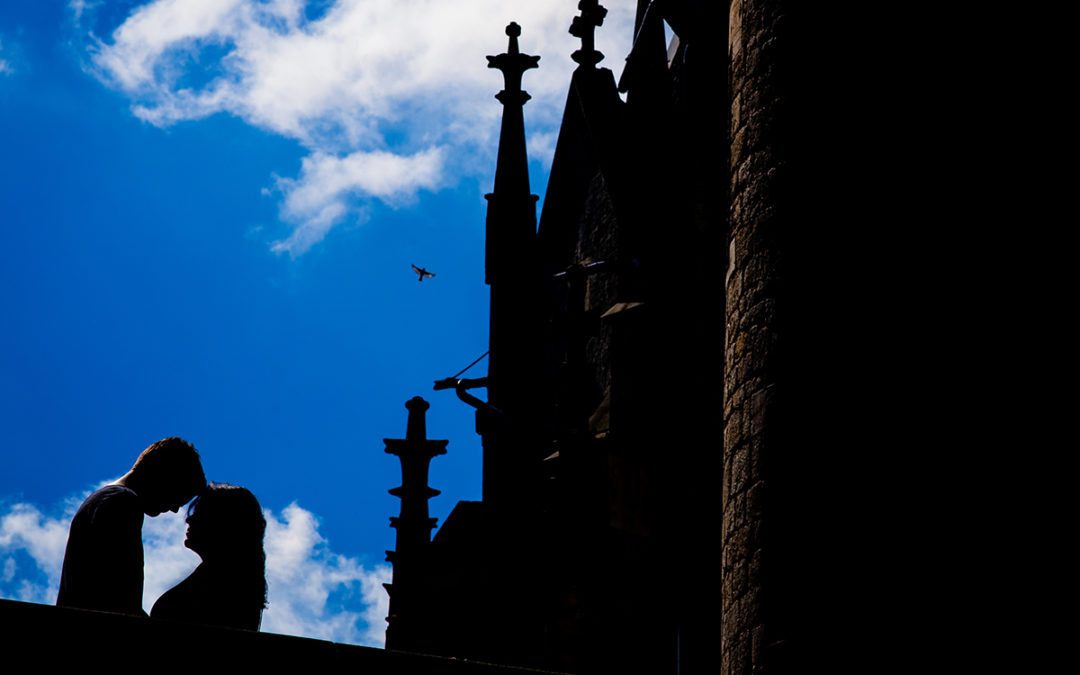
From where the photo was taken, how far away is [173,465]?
4.55 metres

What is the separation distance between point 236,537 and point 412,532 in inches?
414

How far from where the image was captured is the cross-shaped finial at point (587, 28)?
515 inches

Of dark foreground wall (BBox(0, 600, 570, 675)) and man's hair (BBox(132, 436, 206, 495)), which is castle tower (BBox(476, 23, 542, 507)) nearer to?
man's hair (BBox(132, 436, 206, 495))

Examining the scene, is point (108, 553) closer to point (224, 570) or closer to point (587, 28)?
point (224, 570)

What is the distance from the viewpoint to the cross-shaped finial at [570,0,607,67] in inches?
Answer: 515

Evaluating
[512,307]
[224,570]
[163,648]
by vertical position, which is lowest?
[163,648]

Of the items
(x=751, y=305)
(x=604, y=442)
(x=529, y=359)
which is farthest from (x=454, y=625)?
(x=751, y=305)

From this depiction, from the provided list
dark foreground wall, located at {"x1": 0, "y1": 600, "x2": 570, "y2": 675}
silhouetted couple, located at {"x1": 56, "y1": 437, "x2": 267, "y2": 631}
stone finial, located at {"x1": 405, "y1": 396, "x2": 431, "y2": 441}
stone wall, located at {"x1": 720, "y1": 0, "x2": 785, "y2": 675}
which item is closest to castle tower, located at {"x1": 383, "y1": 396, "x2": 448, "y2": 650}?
stone finial, located at {"x1": 405, "y1": 396, "x2": 431, "y2": 441}

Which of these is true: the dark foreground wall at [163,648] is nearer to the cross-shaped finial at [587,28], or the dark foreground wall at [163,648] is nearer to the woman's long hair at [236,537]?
the woman's long hair at [236,537]

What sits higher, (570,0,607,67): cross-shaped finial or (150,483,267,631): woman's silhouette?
(570,0,607,67): cross-shaped finial

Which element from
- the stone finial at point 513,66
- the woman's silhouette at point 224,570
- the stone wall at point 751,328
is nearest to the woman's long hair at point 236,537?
the woman's silhouette at point 224,570

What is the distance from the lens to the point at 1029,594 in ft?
13.6

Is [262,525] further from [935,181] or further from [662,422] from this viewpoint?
[662,422]

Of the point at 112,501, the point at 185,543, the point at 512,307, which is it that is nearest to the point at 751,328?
the point at 185,543
